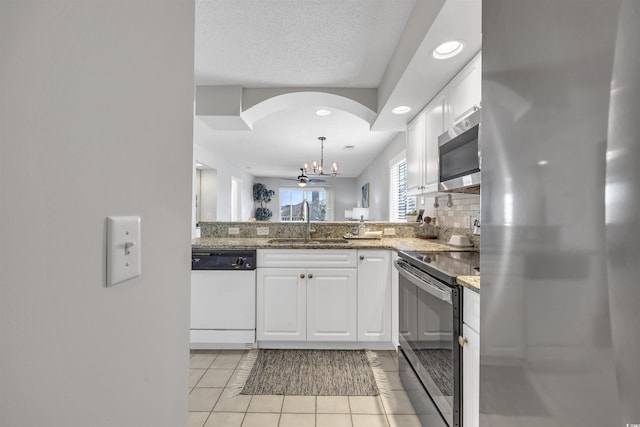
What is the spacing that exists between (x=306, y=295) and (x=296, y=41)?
196cm

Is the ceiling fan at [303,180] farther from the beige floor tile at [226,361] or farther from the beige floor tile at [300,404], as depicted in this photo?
the beige floor tile at [300,404]

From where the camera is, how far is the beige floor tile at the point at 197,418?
172 cm

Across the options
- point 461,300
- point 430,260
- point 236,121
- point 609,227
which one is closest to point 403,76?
point 430,260

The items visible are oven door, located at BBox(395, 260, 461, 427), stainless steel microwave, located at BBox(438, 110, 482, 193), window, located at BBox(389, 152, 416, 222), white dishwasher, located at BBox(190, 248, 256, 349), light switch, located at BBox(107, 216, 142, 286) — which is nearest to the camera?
light switch, located at BBox(107, 216, 142, 286)

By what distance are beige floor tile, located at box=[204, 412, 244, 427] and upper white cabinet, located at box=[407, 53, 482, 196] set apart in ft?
6.50

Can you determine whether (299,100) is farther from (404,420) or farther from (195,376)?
(404,420)

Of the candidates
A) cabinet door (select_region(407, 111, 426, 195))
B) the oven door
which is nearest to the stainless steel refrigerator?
the oven door

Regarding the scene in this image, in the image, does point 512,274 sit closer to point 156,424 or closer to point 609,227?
point 609,227

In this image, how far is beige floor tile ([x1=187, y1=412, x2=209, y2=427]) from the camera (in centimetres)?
172

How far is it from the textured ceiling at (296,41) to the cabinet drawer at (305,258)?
1518 mm

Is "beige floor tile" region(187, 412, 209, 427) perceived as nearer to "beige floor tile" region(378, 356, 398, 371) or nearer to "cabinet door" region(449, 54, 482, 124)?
"beige floor tile" region(378, 356, 398, 371)

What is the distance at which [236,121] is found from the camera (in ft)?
9.84

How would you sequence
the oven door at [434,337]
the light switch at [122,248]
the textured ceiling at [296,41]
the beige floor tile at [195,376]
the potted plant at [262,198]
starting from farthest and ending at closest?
the potted plant at [262,198] → the beige floor tile at [195,376] → the textured ceiling at [296,41] → the oven door at [434,337] → the light switch at [122,248]

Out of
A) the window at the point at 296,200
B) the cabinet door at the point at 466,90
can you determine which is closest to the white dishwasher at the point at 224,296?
the cabinet door at the point at 466,90
